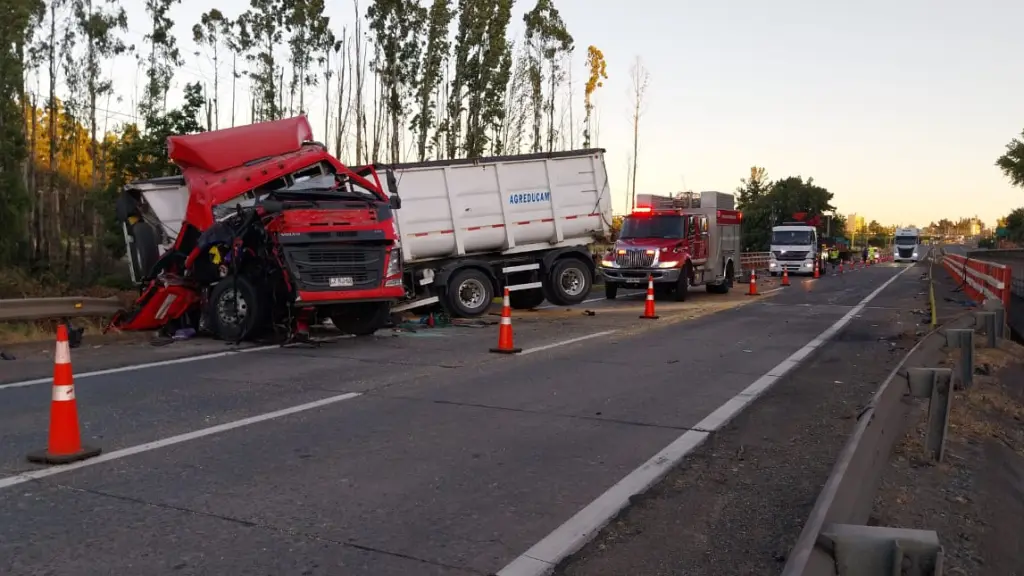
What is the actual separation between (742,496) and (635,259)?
58.7 ft

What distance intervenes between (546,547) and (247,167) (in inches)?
399

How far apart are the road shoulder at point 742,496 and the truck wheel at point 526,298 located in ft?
32.9

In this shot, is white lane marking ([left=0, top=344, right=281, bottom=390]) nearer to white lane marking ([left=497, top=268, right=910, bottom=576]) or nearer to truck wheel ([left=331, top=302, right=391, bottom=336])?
truck wheel ([left=331, top=302, right=391, bottom=336])

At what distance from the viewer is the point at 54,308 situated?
13109 millimetres

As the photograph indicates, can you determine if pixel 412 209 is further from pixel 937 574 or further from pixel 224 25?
pixel 224 25

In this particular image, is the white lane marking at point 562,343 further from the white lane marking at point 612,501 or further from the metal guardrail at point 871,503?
the metal guardrail at point 871,503

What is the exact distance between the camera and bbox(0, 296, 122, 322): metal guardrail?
12.3 m

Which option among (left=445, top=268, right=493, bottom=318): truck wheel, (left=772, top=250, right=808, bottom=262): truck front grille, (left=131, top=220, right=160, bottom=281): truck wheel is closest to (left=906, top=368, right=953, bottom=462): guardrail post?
(left=131, top=220, right=160, bottom=281): truck wheel

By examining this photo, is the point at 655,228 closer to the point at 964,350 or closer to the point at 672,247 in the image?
the point at 672,247

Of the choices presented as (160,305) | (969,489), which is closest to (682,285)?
(160,305)

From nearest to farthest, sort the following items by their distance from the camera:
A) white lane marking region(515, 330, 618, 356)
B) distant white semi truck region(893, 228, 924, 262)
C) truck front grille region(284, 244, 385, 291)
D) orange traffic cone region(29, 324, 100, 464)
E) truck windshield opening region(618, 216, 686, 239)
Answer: orange traffic cone region(29, 324, 100, 464)
truck front grille region(284, 244, 385, 291)
white lane marking region(515, 330, 618, 356)
truck windshield opening region(618, 216, 686, 239)
distant white semi truck region(893, 228, 924, 262)

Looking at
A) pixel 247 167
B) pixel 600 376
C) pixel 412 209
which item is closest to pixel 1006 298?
pixel 600 376

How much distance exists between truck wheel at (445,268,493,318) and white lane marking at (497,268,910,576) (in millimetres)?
8705

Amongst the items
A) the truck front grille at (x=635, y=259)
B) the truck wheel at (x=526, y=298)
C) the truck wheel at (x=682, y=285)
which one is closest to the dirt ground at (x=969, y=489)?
the truck wheel at (x=526, y=298)
